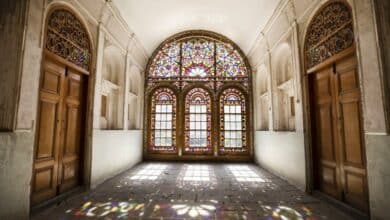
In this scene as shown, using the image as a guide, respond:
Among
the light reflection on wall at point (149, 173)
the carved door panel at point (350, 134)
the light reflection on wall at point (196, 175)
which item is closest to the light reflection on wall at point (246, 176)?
the light reflection on wall at point (196, 175)

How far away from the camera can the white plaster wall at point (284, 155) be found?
137 inches

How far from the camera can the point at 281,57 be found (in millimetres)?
4867

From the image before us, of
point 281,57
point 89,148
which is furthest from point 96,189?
point 281,57

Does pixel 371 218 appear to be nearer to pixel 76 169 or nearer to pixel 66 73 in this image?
pixel 76 169

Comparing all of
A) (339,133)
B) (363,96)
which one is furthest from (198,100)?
(363,96)

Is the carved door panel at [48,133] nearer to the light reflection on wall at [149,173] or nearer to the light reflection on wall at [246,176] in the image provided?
the light reflection on wall at [149,173]

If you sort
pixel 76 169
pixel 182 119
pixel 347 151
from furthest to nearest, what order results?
1. pixel 182 119
2. pixel 76 169
3. pixel 347 151

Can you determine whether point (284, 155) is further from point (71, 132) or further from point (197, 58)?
point (197, 58)

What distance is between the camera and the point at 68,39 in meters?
3.10

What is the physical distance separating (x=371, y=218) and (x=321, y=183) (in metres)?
1.07

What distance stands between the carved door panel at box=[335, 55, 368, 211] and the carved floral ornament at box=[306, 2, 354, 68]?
9.3 inches

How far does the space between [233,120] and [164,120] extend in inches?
91.8

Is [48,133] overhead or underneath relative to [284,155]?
overhead

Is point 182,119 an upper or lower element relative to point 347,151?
upper
